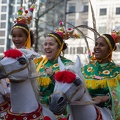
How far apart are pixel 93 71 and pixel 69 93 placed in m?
1.60

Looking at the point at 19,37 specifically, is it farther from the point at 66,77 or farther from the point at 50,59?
the point at 66,77

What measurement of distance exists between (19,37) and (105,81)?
1585 mm

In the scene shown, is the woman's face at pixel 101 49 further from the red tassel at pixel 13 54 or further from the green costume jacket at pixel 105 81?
the red tassel at pixel 13 54

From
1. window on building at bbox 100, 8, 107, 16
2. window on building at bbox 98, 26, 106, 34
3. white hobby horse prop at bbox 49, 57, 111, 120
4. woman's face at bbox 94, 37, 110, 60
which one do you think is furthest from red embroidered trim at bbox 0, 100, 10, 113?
window on building at bbox 100, 8, 107, 16

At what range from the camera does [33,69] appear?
5.46 meters

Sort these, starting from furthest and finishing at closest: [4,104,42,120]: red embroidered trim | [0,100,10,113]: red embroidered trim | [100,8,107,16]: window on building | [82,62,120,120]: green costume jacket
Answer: [100,8,107,16]: window on building → [0,100,10,113]: red embroidered trim → [82,62,120,120]: green costume jacket → [4,104,42,120]: red embroidered trim

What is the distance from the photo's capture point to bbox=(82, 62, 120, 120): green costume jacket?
561 cm

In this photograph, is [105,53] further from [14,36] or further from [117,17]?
[117,17]

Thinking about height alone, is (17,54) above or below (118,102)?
above

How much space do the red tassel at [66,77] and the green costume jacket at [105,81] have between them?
1186 mm

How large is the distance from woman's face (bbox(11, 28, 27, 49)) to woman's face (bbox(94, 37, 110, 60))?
117 cm

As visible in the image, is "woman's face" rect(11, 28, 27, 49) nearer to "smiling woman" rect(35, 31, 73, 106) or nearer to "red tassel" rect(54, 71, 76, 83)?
"smiling woman" rect(35, 31, 73, 106)

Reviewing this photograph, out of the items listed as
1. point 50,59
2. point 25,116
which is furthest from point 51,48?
point 25,116

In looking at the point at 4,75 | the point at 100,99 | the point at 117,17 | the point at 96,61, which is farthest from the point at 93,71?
the point at 117,17
